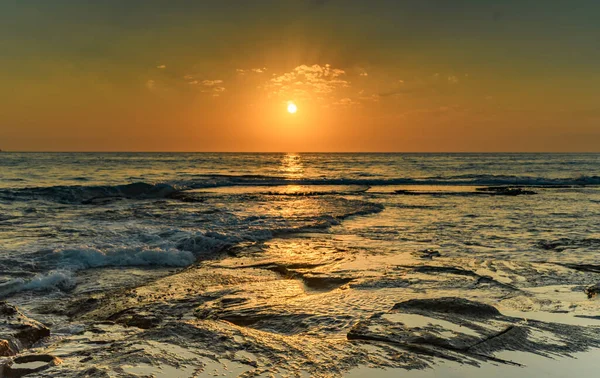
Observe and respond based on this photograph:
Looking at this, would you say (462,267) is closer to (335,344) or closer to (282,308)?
(282,308)

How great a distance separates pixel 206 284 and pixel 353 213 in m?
9.83

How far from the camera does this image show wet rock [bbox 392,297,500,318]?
16.2ft

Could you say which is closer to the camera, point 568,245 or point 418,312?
point 418,312

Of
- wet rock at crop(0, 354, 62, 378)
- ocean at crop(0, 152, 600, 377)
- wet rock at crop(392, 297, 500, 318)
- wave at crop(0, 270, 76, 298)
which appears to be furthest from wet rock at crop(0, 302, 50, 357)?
wet rock at crop(392, 297, 500, 318)

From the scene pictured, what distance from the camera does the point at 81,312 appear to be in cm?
540

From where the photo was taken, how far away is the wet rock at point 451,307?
4943 mm

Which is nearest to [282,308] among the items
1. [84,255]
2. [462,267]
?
[462,267]

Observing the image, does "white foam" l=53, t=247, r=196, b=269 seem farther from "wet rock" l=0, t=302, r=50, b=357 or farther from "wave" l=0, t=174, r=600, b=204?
"wave" l=0, t=174, r=600, b=204

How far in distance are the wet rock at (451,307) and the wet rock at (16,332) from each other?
3872mm

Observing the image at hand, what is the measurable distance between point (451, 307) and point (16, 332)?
4683mm

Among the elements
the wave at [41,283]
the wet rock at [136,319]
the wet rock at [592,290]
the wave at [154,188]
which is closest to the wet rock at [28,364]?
the wet rock at [136,319]

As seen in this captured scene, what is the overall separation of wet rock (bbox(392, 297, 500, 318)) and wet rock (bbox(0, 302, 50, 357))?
12.7ft

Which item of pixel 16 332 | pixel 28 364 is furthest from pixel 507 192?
pixel 28 364

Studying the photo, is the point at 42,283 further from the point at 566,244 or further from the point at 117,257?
the point at 566,244
